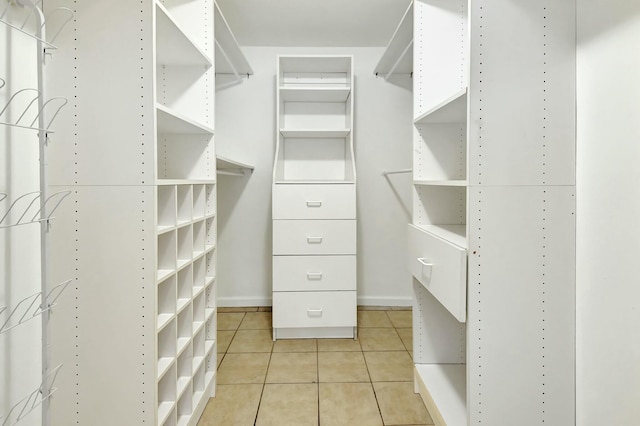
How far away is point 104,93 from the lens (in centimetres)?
110

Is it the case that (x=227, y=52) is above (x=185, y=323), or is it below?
above

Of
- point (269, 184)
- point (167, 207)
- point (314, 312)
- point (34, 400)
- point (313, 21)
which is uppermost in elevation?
point (313, 21)

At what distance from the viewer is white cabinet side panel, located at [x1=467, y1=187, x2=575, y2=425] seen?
1162mm

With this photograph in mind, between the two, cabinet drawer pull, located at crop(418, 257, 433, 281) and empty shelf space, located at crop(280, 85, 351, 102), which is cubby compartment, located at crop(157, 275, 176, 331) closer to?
cabinet drawer pull, located at crop(418, 257, 433, 281)

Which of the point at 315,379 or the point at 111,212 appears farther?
the point at 315,379

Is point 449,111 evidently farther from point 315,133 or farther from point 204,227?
point 315,133

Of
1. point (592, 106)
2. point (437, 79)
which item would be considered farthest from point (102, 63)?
point (592, 106)

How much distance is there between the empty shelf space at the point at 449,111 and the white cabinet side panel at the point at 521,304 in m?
0.34

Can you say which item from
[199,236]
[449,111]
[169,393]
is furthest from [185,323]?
[449,111]

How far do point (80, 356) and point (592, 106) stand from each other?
1.75 metres

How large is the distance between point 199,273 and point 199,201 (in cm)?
32

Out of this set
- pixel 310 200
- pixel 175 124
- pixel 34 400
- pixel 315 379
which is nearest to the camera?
pixel 34 400

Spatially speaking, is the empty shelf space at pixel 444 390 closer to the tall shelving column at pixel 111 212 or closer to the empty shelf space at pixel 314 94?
the tall shelving column at pixel 111 212

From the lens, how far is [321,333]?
2455 millimetres
